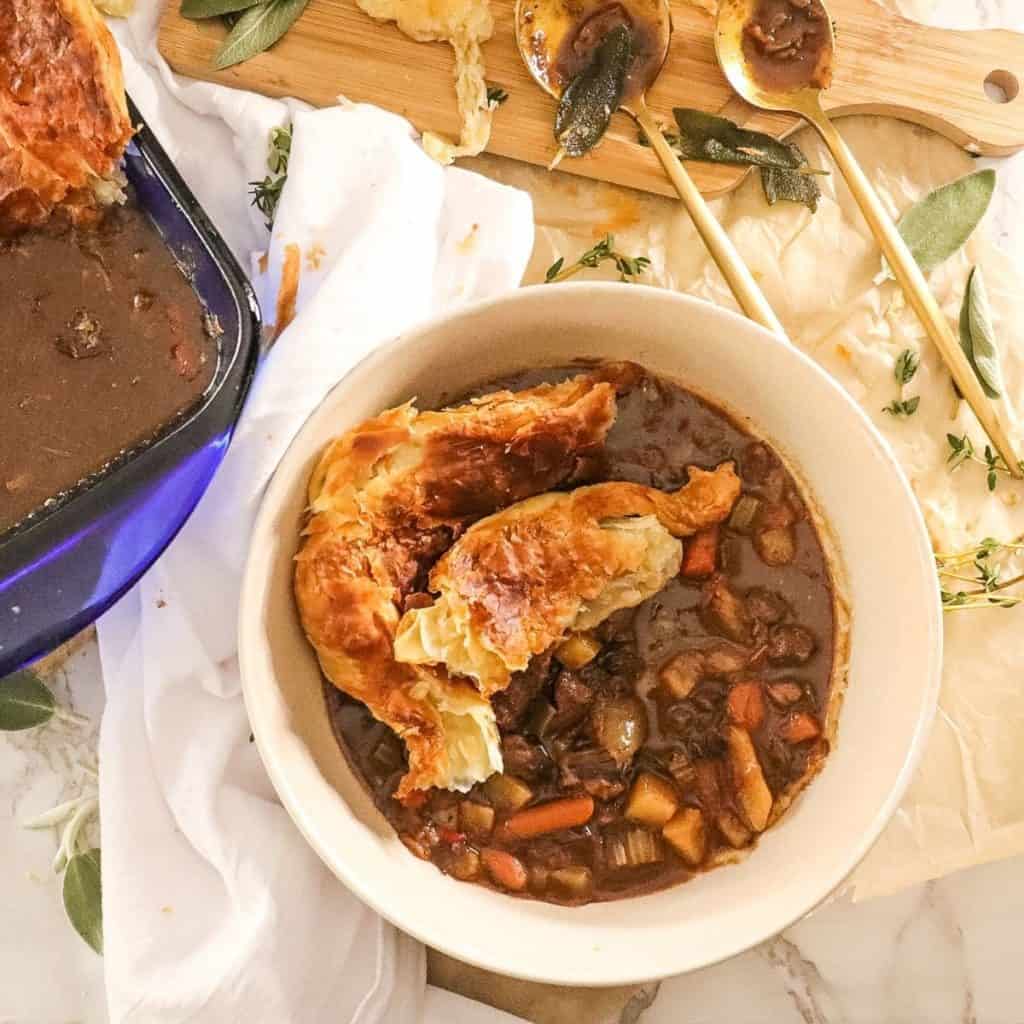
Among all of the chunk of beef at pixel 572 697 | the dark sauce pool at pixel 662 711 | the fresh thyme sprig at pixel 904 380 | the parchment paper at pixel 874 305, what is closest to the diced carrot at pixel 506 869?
the dark sauce pool at pixel 662 711

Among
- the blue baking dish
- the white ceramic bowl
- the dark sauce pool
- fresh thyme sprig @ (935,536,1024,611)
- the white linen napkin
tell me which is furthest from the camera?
fresh thyme sprig @ (935,536,1024,611)

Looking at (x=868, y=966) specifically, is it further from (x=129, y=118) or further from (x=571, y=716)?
(x=129, y=118)

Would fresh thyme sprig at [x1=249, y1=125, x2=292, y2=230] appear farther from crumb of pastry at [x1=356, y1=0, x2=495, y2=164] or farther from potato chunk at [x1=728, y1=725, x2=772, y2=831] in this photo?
potato chunk at [x1=728, y1=725, x2=772, y2=831]

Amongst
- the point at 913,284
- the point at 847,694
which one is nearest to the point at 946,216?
the point at 913,284

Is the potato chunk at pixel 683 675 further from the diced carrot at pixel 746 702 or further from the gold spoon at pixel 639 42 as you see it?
the gold spoon at pixel 639 42

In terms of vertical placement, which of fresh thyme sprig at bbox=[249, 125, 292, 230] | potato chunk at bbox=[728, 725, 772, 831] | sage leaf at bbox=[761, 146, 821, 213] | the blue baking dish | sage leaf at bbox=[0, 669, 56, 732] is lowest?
potato chunk at bbox=[728, 725, 772, 831]

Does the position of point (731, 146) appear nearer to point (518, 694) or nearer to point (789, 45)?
point (789, 45)

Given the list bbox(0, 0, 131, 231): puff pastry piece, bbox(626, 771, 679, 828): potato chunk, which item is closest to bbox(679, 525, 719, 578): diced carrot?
bbox(626, 771, 679, 828): potato chunk

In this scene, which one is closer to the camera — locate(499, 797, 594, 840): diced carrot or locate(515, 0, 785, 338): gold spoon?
locate(499, 797, 594, 840): diced carrot
